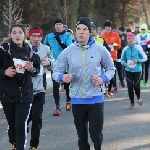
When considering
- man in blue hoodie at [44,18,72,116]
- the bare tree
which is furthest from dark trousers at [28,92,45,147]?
the bare tree

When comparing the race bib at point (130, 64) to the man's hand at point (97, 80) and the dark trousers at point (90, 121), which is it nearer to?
the dark trousers at point (90, 121)

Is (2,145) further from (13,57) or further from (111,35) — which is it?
(111,35)

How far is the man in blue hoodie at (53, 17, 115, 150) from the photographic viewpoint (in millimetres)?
5801

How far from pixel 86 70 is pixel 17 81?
3.02ft

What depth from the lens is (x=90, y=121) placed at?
5844mm

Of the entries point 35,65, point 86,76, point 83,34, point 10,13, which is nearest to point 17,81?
point 35,65

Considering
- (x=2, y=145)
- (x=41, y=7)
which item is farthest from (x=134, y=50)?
(x=41, y=7)

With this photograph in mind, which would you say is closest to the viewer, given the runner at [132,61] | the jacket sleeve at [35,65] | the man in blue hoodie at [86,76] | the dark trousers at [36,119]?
the man in blue hoodie at [86,76]

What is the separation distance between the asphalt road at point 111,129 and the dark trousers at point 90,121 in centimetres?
144

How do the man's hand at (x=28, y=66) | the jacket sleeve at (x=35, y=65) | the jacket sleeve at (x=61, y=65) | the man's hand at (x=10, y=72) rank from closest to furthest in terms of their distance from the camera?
the jacket sleeve at (x=61, y=65), the man's hand at (x=10, y=72), the man's hand at (x=28, y=66), the jacket sleeve at (x=35, y=65)

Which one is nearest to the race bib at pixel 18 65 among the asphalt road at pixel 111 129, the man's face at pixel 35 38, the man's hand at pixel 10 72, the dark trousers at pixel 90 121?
the man's hand at pixel 10 72

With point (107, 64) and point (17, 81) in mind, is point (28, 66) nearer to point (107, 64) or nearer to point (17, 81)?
point (17, 81)

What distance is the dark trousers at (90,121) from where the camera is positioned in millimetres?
5820

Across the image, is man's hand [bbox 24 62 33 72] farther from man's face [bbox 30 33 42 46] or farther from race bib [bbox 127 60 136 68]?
race bib [bbox 127 60 136 68]
